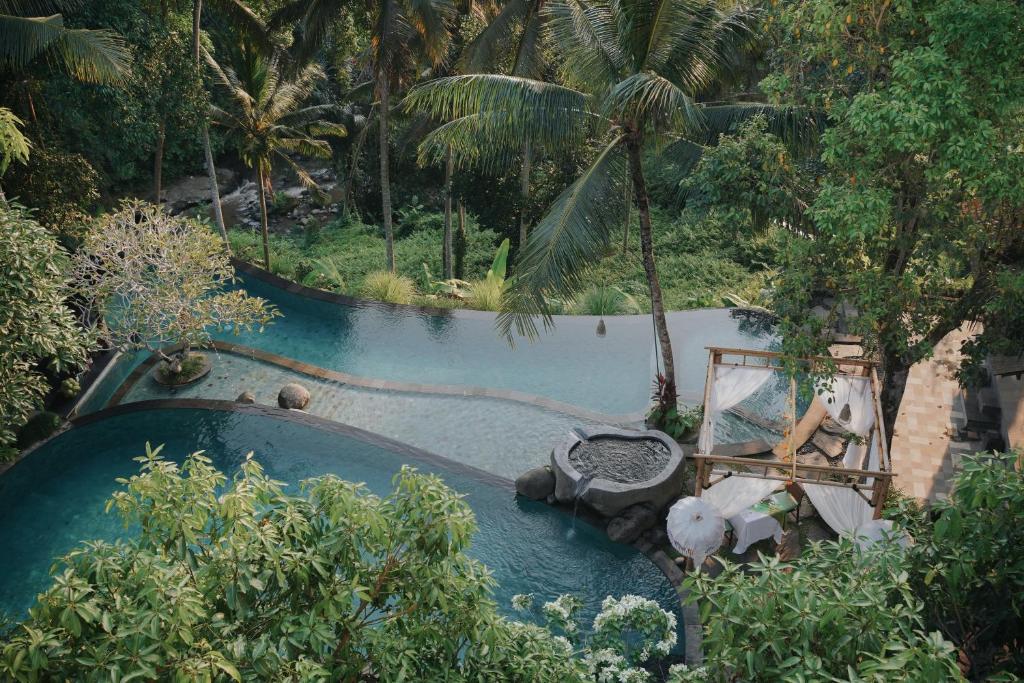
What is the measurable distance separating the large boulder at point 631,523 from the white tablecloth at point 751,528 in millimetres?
1092

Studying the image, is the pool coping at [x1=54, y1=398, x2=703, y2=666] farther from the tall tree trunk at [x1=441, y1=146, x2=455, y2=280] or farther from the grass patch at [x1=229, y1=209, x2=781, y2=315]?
the tall tree trunk at [x1=441, y1=146, x2=455, y2=280]

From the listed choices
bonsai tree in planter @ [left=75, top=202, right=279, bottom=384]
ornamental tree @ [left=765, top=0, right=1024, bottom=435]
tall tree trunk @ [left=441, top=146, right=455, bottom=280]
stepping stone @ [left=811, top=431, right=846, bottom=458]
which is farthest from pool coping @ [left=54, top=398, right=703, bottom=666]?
tall tree trunk @ [left=441, top=146, right=455, bottom=280]

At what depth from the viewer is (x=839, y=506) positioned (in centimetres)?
938

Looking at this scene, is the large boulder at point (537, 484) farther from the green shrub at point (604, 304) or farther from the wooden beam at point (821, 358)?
the green shrub at point (604, 304)

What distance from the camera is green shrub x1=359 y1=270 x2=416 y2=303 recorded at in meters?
17.5

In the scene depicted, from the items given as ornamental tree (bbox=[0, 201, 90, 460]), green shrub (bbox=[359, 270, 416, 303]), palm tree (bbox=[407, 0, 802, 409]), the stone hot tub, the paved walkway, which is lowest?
green shrub (bbox=[359, 270, 416, 303])

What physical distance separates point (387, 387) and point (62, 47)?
6940mm

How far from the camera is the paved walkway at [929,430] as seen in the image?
11367mm

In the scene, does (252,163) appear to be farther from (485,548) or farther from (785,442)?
(785,442)

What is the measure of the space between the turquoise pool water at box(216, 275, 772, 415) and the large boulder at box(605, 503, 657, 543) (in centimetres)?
298

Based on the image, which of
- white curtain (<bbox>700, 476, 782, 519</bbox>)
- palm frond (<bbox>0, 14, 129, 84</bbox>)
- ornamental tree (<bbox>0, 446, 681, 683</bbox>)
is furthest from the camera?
palm frond (<bbox>0, 14, 129, 84</bbox>)

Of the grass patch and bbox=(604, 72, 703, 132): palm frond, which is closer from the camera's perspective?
bbox=(604, 72, 703, 132): palm frond

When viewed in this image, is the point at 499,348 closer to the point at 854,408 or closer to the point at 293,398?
the point at 293,398

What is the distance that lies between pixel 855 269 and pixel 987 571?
17.4 ft
